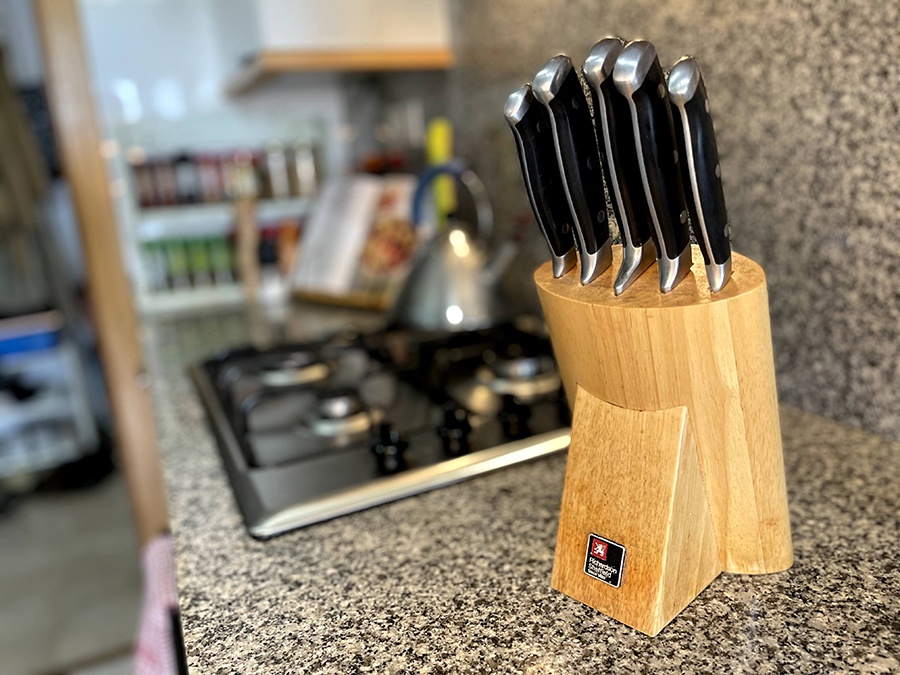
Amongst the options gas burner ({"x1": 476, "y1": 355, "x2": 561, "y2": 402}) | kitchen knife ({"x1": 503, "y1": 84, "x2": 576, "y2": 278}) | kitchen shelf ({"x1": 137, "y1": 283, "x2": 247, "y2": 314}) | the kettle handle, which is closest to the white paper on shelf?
kitchen shelf ({"x1": 137, "y1": 283, "x2": 247, "y2": 314})

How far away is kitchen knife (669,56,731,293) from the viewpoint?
40 centimetres

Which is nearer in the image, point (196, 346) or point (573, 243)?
point (573, 243)

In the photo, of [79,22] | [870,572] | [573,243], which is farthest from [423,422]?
[79,22]

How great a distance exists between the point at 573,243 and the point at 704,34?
1.43 ft

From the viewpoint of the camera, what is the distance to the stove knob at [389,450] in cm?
71

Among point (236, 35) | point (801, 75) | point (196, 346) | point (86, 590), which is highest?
point (236, 35)

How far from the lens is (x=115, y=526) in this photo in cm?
248

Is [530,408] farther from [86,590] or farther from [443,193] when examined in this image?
[86,590]

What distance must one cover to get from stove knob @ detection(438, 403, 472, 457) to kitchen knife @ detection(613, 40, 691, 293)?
34 centimetres

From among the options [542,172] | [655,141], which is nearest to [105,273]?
[542,172]

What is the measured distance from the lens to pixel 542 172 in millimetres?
507

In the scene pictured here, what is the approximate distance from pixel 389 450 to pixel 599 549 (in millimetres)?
274

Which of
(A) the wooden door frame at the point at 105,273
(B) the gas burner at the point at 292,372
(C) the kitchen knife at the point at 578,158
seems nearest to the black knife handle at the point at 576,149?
(C) the kitchen knife at the point at 578,158

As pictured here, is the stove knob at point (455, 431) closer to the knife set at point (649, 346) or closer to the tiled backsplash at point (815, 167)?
the knife set at point (649, 346)
